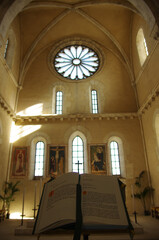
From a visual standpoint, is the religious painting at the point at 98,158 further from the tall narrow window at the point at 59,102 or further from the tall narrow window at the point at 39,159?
the tall narrow window at the point at 59,102

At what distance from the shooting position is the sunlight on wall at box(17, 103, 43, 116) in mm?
13992

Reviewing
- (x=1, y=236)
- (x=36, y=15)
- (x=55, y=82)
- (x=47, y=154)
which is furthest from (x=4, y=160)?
(x=36, y=15)

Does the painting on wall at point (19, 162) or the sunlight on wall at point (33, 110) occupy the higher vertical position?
the sunlight on wall at point (33, 110)

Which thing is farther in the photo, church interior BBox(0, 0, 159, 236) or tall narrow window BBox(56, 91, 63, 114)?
tall narrow window BBox(56, 91, 63, 114)

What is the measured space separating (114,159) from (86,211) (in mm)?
11729

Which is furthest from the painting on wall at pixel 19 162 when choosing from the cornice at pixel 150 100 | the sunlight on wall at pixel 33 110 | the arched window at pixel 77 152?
the cornice at pixel 150 100

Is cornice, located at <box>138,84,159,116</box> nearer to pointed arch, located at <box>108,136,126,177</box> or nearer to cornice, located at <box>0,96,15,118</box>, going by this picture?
pointed arch, located at <box>108,136,126,177</box>

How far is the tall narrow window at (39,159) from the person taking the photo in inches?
506

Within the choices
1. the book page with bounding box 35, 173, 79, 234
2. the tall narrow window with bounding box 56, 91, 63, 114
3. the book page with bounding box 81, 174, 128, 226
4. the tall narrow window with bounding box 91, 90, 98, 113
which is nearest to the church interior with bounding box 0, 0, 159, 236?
the tall narrow window with bounding box 91, 90, 98, 113

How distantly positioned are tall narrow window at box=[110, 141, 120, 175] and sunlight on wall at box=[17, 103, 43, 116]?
6.00 metres

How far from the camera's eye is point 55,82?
1522 cm

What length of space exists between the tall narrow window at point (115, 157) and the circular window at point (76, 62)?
6.31 metres

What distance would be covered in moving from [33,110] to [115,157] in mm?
7063

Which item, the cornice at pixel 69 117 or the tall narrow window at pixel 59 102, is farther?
the tall narrow window at pixel 59 102
